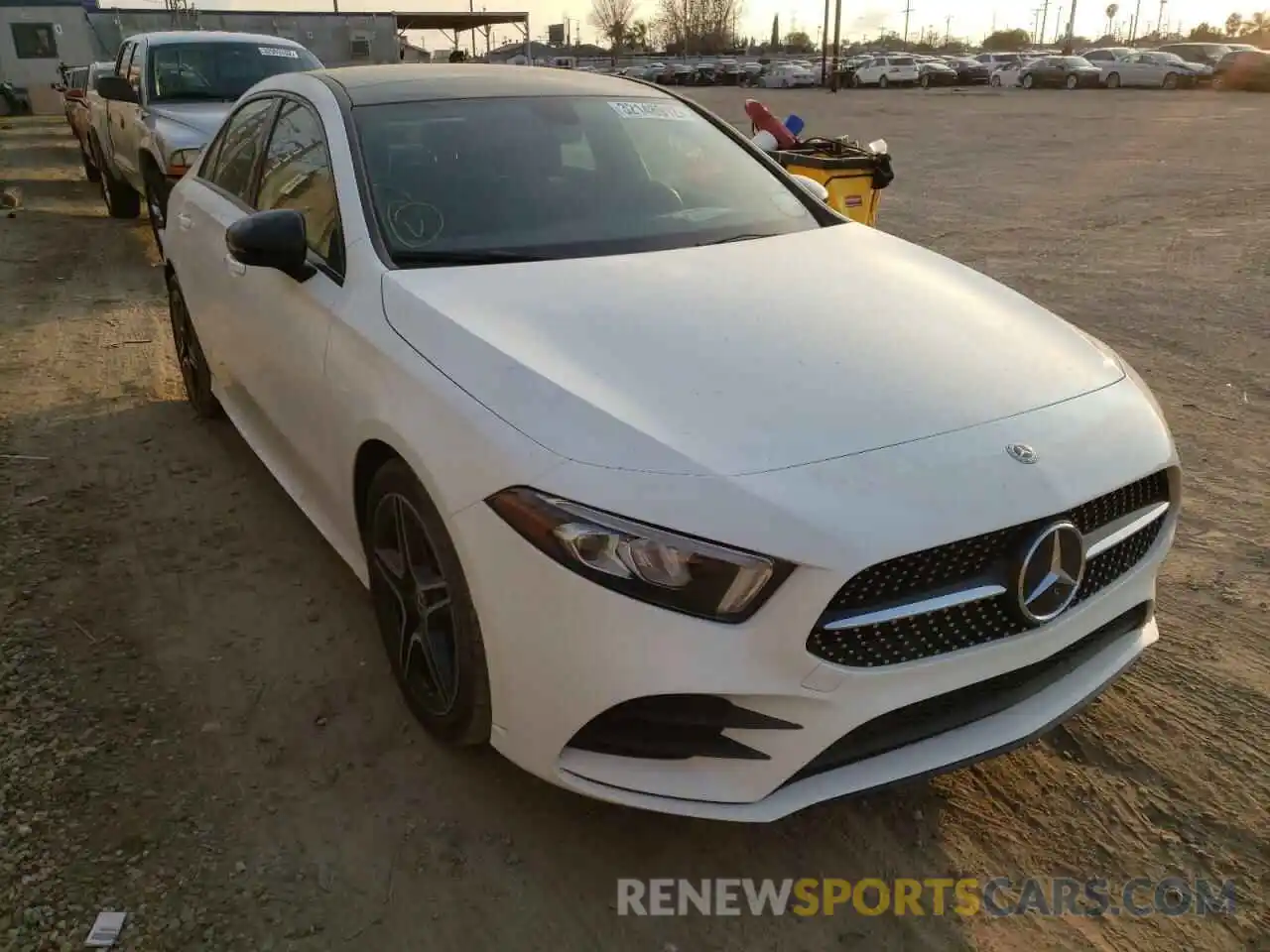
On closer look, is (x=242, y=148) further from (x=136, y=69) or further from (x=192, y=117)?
(x=136, y=69)

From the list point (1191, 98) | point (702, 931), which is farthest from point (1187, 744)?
point (1191, 98)

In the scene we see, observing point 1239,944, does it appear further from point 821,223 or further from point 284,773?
point 821,223

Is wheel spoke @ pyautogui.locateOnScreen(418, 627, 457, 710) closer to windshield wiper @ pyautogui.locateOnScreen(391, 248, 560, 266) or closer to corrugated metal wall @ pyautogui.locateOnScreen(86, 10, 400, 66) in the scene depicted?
windshield wiper @ pyautogui.locateOnScreen(391, 248, 560, 266)

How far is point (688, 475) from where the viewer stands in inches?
78.2

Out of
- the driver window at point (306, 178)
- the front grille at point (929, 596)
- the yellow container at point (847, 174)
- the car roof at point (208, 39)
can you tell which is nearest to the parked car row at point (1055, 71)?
the car roof at point (208, 39)

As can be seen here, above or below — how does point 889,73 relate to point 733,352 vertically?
above

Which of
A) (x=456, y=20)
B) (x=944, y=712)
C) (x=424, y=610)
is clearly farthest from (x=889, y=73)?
(x=944, y=712)

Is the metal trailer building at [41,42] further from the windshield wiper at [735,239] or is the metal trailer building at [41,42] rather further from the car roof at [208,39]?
the windshield wiper at [735,239]

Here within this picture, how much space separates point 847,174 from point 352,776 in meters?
4.90

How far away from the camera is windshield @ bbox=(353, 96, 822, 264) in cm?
305

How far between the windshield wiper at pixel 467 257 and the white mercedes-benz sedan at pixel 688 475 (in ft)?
0.04

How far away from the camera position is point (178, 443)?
4.75 m

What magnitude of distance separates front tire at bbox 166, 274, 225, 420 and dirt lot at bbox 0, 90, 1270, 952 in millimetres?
107

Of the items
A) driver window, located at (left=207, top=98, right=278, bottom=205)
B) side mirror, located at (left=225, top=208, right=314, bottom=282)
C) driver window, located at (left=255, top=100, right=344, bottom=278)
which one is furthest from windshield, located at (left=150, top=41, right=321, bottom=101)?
side mirror, located at (left=225, top=208, right=314, bottom=282)
